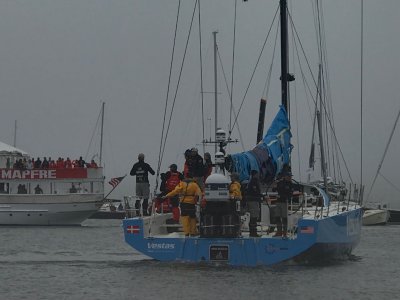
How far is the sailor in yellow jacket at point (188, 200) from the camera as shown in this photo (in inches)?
990

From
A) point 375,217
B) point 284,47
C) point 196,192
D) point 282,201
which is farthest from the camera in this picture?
point 375,217

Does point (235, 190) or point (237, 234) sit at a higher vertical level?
point (235, 190)

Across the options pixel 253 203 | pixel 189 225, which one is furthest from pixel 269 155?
pixel 189 225

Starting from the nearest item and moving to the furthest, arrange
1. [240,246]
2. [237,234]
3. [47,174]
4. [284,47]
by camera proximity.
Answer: [240,246], [237,234], [284,47], [47,174]

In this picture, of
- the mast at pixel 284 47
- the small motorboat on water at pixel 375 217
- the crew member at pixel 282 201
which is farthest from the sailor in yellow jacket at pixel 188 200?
the small motorboat on water at pixel 375 217

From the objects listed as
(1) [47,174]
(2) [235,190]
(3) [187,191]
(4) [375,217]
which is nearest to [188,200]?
(3) [187,191]

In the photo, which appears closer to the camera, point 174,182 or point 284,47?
point 174,182

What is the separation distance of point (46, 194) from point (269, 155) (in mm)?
39308

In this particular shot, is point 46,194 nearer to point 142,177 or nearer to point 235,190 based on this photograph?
point 142,177

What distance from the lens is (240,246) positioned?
24.3 meters

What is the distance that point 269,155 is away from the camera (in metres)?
28.8

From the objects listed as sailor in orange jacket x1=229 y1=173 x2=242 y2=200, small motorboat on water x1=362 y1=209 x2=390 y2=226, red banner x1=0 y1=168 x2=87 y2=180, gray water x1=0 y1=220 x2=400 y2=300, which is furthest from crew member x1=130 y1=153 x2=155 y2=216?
small motorboat on water x1=362 y1=209 x2=390 y2=226

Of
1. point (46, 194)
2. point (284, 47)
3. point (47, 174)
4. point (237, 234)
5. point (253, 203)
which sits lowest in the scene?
point (237, 234)

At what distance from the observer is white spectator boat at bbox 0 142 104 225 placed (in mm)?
65375
